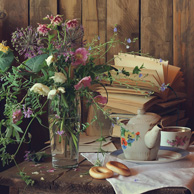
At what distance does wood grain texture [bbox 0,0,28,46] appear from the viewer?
5.59 feet

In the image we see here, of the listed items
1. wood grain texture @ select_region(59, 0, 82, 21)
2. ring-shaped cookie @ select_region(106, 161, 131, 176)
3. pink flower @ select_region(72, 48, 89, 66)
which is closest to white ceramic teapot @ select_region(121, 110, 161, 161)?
ring-shaped cookie @ select_region(106, 161, 131, 176)

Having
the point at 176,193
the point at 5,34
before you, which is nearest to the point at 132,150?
the point at 176,193

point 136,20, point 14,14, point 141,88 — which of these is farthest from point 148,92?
point 14,14

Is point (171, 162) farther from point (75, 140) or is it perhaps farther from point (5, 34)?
point (5, 34)

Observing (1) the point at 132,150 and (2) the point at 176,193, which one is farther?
(1) the point at 132,150

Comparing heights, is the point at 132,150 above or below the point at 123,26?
below

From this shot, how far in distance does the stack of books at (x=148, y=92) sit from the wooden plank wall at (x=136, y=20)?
0.13 meters

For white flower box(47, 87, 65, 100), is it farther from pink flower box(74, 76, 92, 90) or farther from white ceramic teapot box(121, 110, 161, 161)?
white ceramic teapot box(121, 110, 161, 161)

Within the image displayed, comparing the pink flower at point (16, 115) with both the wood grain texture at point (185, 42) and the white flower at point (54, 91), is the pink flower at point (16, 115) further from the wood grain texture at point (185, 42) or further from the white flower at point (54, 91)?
the wood grain texture at point (185, 42)

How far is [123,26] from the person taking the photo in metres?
1.68

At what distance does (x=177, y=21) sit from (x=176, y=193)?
0.94 m

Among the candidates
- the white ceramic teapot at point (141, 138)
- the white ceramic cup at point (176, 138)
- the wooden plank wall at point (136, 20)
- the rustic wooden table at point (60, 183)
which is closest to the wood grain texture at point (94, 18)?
the wooden plank wall at point (136, 20)

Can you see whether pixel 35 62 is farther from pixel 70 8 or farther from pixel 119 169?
pixel 70 8

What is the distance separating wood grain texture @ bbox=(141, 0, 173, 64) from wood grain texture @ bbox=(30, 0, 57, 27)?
16.7 inches
